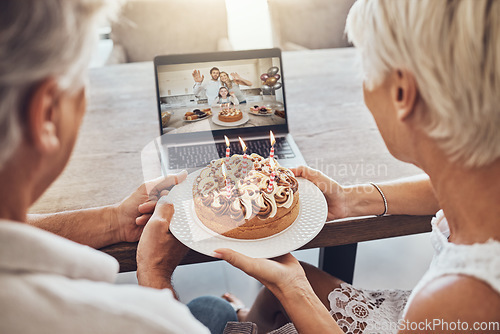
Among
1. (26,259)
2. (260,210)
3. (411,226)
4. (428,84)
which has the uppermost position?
(428,84)

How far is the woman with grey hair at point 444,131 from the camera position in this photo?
2.04 feet

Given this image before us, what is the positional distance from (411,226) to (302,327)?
0.46 metres

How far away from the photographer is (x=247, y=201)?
1001 millimetres

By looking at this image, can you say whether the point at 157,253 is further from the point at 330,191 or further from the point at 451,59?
the point at 451,59

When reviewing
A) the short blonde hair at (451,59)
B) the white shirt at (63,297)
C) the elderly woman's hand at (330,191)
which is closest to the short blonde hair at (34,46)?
the white shirt at (63,297)

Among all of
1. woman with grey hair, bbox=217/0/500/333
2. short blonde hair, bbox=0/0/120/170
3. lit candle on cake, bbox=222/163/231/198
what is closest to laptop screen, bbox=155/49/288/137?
lit candle on cake, bbox=222/163/231/198

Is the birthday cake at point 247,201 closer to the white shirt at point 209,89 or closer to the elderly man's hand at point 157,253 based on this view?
the elderly man's hand at point 157,253

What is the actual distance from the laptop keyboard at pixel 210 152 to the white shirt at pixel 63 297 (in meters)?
0.77

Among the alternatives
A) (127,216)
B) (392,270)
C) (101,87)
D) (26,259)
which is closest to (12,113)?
(26,259)

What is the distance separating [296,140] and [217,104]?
0.33 meters

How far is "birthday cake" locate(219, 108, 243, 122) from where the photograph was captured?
1406 mm

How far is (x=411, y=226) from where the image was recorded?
1131mm

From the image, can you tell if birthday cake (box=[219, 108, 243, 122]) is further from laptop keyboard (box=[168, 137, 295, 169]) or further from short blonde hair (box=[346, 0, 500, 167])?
short blonde hair (box=[346, 0, 500, 167])

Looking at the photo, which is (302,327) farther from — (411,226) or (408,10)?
(408,10)
